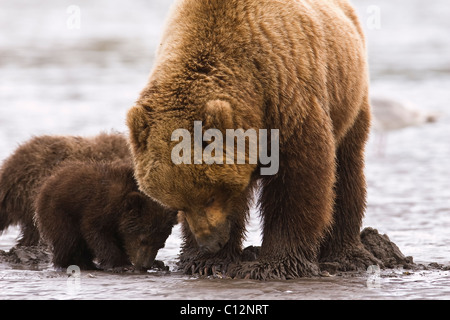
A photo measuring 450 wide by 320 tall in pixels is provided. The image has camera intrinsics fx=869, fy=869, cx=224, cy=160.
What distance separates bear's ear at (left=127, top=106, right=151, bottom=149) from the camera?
6270 millimetres

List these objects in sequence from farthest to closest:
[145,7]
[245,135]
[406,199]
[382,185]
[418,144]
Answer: [145,7] → [418,144] → [382,185] → [406,199] → [245,135]

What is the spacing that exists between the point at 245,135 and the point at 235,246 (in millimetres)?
1652

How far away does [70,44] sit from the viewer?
2633cm

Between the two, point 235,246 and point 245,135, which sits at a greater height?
point 245,135

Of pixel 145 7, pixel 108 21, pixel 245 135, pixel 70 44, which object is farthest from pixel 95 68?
pixel 245 135

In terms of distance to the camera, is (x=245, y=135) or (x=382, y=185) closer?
(x=245, y=135)

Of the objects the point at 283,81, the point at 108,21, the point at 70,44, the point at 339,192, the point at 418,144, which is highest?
the point at 108,21

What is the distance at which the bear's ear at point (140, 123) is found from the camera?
627cm

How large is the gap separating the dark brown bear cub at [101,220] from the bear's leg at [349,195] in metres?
1.52

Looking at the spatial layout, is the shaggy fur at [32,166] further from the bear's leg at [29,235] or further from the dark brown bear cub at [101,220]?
the dark brown bear cub at [101,220]

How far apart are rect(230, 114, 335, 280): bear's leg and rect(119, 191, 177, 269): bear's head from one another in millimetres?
746

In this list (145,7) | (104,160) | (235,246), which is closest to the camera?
(235,246)

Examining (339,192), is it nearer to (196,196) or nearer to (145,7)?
(196,196)

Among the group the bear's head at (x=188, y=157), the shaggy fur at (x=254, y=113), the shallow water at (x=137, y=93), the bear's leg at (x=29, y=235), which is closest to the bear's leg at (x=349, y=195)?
the shaggy fur at (x=254, y=113)
